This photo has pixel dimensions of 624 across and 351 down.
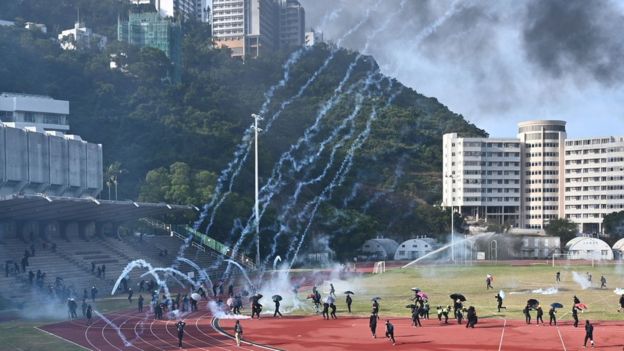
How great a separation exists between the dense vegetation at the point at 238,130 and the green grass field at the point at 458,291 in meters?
28.5

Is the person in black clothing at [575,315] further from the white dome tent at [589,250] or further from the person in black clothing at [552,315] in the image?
the white dome tent at [589,250]

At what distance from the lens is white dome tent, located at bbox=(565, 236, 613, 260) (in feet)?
376

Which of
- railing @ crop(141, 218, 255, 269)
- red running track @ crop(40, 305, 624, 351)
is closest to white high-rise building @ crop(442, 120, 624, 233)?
railing @ crop(141, 218, 255, 269)

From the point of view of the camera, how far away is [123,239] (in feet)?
295

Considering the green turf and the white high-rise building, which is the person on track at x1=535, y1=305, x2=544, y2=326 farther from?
the white high-rise building

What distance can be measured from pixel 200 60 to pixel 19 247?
133401 mm

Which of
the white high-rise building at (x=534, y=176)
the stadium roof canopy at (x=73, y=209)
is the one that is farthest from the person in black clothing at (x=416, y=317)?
the white high-rise building at (x=534, y=176)

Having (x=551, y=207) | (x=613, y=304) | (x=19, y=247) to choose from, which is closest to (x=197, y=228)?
(x=19, y=247)

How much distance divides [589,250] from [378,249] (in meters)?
29.0

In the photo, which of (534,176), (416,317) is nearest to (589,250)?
(534,176)

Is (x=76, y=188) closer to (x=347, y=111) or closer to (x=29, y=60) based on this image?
(x=29, y=60)

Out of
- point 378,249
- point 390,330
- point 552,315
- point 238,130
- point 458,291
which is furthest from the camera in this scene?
point 238,130

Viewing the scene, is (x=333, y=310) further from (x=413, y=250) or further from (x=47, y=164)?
(x=413, y=250)

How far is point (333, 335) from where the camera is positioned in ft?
143
